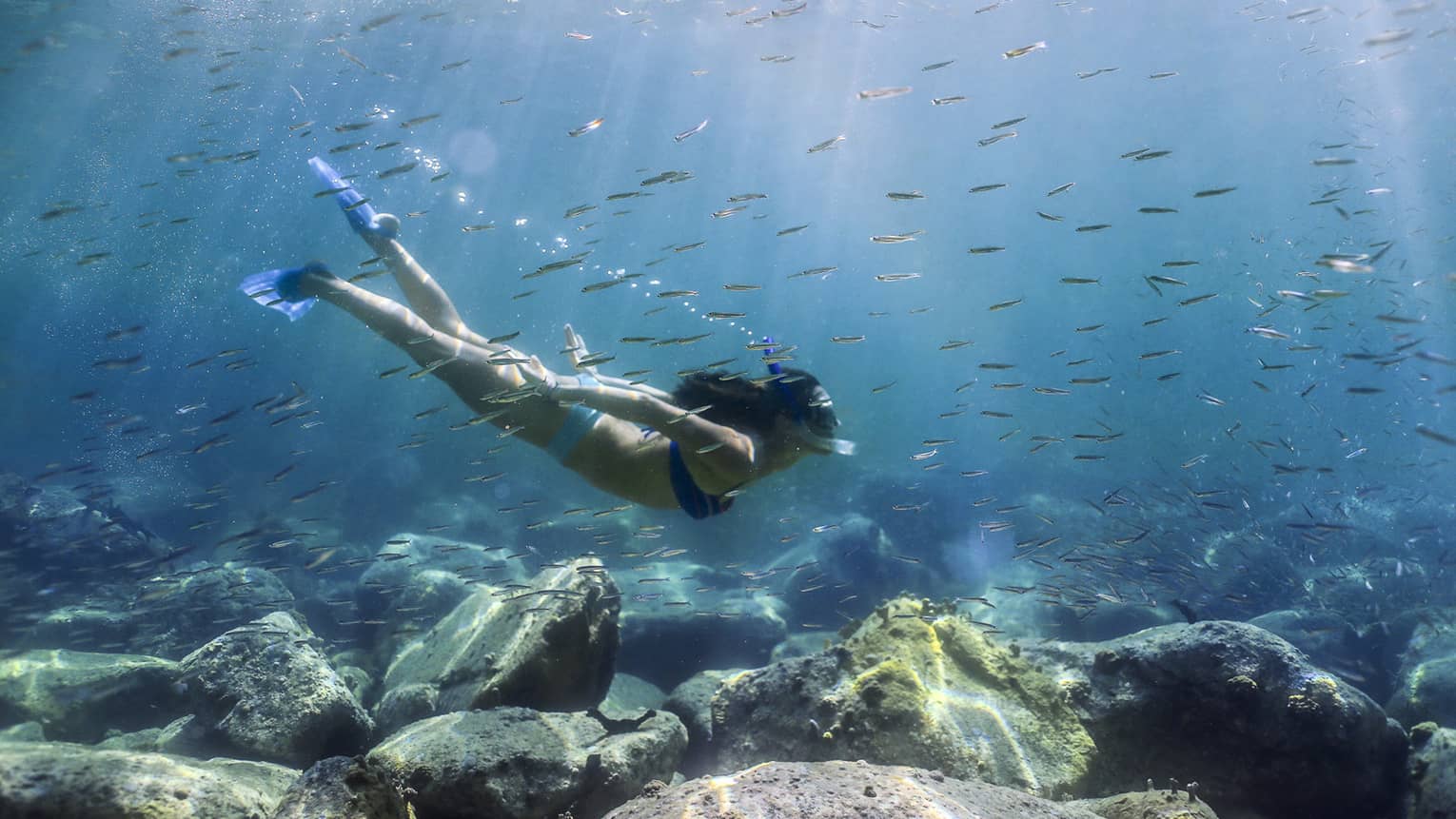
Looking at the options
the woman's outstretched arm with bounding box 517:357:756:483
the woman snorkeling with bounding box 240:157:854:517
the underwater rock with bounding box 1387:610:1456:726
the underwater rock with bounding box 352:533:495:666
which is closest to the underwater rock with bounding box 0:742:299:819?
the woman snorkeling with bounding box 240:157:854:517

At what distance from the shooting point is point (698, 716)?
5.73 metres

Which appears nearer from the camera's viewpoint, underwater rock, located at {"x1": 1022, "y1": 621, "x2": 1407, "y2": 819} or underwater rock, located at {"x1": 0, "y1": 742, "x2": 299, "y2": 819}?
underwater rock, located at {"x1": 0, "y1": 742, "x2": 299, "y2": 819}

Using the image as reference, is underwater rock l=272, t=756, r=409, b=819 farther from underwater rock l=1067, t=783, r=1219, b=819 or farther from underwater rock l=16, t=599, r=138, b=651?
underwater rock l=16, t=599, r=138, b=651

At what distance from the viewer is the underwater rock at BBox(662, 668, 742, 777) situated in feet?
17.4

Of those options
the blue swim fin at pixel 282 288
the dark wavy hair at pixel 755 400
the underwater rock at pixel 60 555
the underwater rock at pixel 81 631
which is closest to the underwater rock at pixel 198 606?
the underwater rock at pixel 81 631

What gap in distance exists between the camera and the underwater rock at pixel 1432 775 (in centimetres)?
421

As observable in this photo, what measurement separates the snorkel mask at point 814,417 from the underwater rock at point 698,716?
2.56 metres

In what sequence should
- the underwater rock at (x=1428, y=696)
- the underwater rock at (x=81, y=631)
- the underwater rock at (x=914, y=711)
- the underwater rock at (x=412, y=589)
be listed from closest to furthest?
the underwater rock at (x=914, y=711)
the underwater rock at (x=1428, y=696)
the underwater rock at (x=412, y=589)
the underwater rock at (x=81, y=631)

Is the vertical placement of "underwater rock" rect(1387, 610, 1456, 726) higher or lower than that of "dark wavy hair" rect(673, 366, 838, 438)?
lower

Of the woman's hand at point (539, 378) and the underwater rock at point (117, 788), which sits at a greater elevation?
the woman's hand at point (539, 378)

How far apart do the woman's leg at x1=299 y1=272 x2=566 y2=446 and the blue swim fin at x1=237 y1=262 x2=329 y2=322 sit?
80 millimetres

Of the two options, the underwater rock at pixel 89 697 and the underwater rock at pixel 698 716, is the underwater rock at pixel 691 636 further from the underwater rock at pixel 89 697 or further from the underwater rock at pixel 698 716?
the underwater rock at pixel 89 697

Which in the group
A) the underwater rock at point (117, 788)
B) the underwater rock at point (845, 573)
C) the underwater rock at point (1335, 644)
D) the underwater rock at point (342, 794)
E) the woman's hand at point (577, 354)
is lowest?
the underwater rock at point (845, 573)

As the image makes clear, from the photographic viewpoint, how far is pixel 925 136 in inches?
1633
